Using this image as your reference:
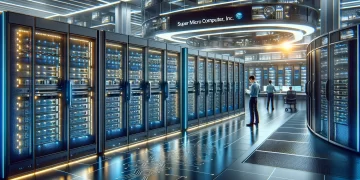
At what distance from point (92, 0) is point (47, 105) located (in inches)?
275

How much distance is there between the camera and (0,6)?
10.9 metres

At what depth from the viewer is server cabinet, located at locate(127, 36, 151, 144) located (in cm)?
595

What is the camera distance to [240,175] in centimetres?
393

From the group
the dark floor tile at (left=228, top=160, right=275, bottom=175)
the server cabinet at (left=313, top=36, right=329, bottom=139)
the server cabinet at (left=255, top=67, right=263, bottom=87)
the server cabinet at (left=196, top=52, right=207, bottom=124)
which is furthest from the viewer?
the server cabinet at (left=255, top=67, right=263, bottom=87)

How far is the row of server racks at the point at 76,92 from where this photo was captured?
3.86 meters

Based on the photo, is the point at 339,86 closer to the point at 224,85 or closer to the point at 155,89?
the point at 155,89

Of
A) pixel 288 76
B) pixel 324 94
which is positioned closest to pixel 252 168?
pixel 324 94

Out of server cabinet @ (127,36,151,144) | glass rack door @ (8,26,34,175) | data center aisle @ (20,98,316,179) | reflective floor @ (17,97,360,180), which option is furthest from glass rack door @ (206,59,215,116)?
glass rack door @ (8,26,34,175)

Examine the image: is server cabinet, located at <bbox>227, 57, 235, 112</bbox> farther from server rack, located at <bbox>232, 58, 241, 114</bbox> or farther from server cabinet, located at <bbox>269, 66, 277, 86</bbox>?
A: server cabinet, located at <bbox>269, 66, 277, 86</bbox>

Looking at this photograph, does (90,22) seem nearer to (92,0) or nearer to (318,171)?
(92,0)

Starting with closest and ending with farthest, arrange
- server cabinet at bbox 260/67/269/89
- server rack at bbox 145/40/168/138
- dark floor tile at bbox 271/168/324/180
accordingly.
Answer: dark floor tile at bbox 271/168/324/180 → server rack at bbox 145/40/168/138 → server cabinet at bbox 260/67/269/89

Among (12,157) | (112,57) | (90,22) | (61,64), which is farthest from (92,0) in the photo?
(12,157)

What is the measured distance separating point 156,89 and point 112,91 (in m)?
1.52

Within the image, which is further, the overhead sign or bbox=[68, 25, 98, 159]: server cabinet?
the overhead sign
